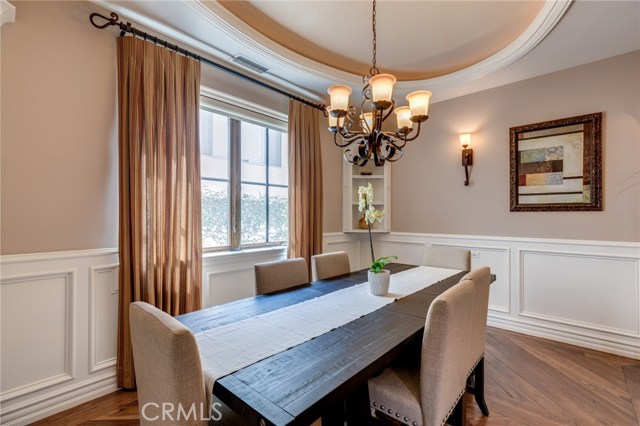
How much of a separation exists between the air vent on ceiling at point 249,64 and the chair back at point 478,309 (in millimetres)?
2535

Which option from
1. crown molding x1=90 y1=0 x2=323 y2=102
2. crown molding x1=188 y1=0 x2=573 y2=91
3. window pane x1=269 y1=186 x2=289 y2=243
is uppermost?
crown molding x1=188 y1=0 x2=573 y2=91

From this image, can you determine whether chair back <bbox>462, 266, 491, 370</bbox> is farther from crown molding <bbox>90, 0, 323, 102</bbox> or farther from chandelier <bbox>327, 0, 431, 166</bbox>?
crown molding <bbox>90, 0, 323, 102</bbox>

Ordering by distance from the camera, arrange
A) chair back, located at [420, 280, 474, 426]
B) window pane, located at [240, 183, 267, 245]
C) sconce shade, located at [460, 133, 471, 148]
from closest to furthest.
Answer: chair back, located at [420, 280, 474, 426], window pane, located at [240, 183, 267, 245], sconce shade, located at [460, 133, 471, 148]

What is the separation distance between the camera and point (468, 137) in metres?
3.39

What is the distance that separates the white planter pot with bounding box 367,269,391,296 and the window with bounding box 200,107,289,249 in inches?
62.4

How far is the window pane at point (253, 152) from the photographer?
3.00 meters

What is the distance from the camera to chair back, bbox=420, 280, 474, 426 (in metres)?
1.13

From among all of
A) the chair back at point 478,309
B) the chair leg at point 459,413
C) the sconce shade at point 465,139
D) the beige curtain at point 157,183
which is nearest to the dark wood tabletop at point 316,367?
the chair back at point 478,309

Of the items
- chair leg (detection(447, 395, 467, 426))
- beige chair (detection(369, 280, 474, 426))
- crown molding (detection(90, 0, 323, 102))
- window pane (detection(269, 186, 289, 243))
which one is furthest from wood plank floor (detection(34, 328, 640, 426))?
Result: crown molding (detection(90, 0, 323, 102))

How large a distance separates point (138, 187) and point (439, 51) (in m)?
3.00

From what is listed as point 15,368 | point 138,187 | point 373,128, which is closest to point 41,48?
point 138,187

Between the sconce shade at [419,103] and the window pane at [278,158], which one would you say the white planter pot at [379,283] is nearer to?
the sconce shade at [419,103]

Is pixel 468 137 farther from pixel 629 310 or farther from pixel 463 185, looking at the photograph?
pixel 629 310

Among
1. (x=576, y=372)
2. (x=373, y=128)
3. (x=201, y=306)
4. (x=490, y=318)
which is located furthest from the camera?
(x=490, y=318)
